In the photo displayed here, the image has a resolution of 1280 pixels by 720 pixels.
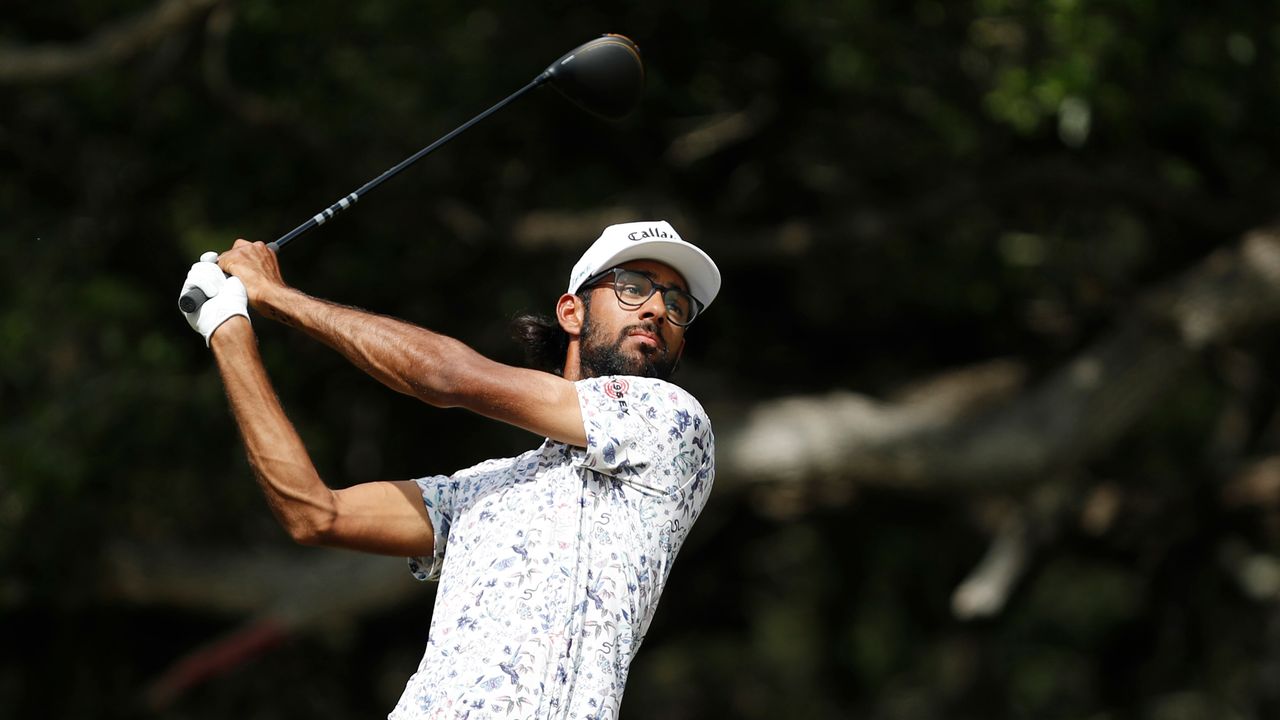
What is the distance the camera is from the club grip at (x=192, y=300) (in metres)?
3.37

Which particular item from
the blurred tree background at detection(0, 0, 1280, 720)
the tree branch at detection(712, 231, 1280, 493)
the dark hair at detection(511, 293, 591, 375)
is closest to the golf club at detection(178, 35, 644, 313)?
the dark hair at detection(511, 293, 591, 375)

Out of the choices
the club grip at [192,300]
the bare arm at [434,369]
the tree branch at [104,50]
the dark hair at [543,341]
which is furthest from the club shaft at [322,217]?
the tree branch at [104,50]

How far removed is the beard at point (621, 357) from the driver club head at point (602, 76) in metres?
0.88

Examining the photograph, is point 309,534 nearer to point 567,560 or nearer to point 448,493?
point 448,493

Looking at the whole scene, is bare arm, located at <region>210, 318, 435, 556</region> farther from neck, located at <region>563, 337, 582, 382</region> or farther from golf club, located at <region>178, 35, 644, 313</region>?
golf club, located at <region>178, 35, 644, 313</region>

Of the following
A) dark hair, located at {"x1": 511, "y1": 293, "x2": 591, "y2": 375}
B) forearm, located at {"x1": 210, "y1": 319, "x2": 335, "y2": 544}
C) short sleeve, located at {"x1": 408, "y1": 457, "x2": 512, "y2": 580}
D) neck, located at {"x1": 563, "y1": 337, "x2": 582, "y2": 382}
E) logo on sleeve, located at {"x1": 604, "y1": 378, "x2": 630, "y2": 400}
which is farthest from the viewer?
dark hair, located at {"x1": 511, "y1": 293, "x2": 591, "y2": 375}

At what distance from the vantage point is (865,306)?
12.2 metres

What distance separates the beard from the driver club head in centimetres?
88

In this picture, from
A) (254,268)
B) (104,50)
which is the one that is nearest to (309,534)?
(254,268)

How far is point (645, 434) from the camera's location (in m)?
3.40

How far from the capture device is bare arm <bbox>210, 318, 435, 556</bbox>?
3312 mm

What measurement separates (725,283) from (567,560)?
8908mm

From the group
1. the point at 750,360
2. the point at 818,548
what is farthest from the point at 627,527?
the point at 818,548

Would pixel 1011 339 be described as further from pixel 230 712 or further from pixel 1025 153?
pixel 230 712
